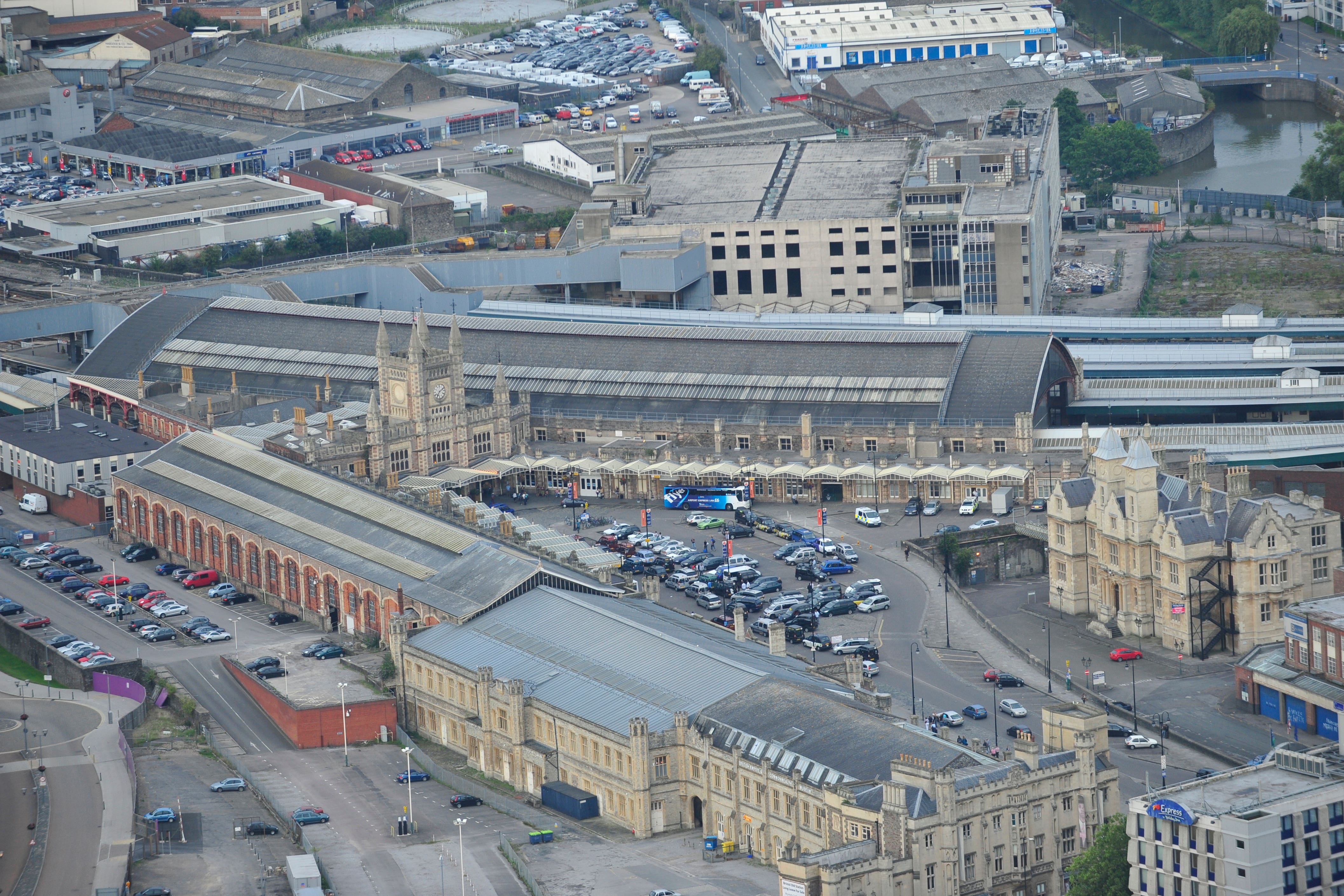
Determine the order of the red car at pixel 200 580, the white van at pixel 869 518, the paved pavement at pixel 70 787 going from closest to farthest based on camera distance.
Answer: the paved pavement at pixel 70 787
the red car at pixel 200 580
the white van at pixel 869 518

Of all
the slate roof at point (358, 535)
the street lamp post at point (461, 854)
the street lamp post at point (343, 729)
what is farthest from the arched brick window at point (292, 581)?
the street lamp post at point (461, 854)

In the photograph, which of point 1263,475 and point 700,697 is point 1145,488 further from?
point 700,697

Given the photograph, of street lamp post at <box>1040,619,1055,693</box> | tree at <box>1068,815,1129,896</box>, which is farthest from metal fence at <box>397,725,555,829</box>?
street lamp post at <box>1040,619,1055,693</box>

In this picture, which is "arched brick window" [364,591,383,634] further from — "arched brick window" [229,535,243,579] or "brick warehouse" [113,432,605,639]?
"arched brick window" [229,535,243,579]

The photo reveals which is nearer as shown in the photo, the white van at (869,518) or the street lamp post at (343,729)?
the street lamp post at (343,729)

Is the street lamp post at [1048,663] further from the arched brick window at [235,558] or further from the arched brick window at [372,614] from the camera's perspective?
A: the arched brick window at [235,558]

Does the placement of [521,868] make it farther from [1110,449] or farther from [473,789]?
[1110,449]
